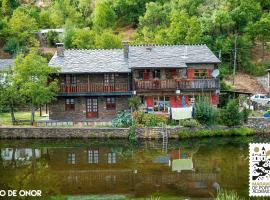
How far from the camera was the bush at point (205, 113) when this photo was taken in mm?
46847

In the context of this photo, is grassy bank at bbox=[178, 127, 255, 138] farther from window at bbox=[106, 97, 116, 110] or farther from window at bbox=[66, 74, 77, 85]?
window at bbox=[66, 74, 77, 85]

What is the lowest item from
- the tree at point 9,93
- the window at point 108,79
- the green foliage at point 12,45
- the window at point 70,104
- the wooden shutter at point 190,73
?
the window at point 70,104

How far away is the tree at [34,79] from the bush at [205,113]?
12720mm

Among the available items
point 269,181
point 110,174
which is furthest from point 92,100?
point 269,181

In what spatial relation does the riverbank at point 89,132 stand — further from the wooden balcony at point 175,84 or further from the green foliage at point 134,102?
the wooden balcony at point 175,84

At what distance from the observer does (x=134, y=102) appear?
49531mm

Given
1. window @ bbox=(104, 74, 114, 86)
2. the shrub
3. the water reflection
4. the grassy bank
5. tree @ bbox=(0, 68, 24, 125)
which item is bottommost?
the water reflection

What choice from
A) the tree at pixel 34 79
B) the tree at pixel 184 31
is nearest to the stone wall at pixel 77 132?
the tree at pixel 34 79

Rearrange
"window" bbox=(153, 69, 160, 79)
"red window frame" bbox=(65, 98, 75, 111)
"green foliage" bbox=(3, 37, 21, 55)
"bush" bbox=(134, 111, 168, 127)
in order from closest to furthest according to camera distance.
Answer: "bush" bbox=(134, 111, 168, 127), "red window frame" bbox=(65, 98, 75, 111), "window" bbox=(153, 69, 160, 79), "green foliage" bbox=(3, 37, 21, 55)

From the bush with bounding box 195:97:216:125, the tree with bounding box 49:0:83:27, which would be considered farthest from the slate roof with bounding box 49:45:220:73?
the tree with bounding box 49:0:83:27

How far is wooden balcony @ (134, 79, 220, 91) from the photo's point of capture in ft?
165

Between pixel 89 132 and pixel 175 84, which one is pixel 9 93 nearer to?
pixel 89 132

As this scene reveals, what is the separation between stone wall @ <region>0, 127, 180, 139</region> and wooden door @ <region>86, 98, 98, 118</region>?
Answer: 5.30 meters

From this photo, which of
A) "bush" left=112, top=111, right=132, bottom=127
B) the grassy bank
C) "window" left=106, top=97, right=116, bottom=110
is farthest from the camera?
"window" left=106, top=97, right=116, bottom=110
